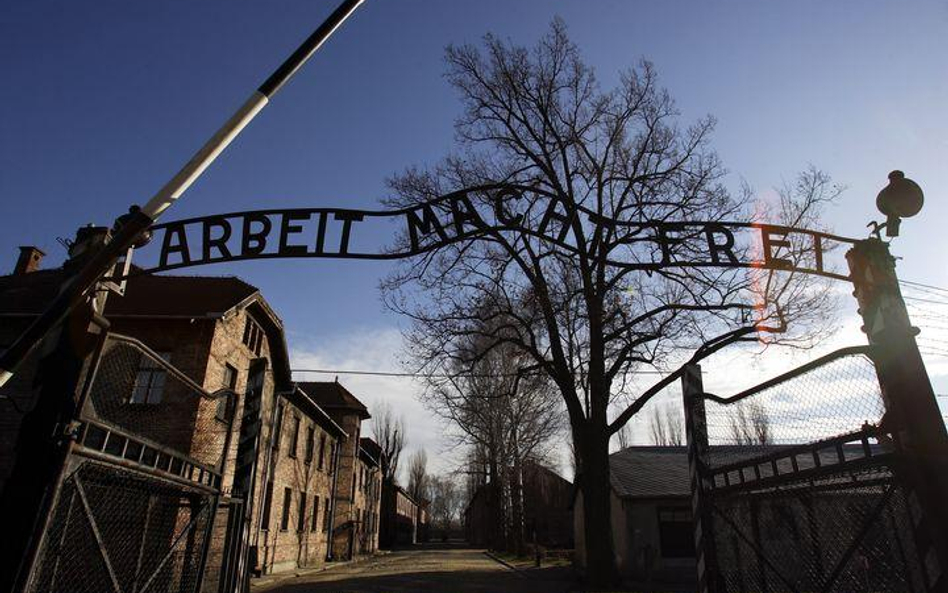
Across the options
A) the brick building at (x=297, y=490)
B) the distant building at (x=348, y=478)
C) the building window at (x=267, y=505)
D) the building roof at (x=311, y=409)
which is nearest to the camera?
the building window at (x=267, y=505)

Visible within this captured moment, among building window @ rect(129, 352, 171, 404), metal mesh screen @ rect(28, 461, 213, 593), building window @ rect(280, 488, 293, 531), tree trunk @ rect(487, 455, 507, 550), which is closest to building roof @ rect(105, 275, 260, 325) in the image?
building window @ rect(129, 352, 171, 404)

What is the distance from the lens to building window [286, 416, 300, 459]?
944 inches

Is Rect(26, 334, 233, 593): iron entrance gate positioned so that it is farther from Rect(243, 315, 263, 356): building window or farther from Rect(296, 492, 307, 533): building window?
Rect(296, 492, 307, 533): building window

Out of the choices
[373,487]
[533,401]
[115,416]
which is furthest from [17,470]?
[373,487]

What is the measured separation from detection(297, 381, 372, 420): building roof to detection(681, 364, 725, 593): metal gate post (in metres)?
32.6

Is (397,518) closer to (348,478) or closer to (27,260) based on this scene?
(348,478)

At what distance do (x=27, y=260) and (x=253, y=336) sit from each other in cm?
991

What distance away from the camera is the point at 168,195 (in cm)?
416

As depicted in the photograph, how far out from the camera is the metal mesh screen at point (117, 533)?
404cm

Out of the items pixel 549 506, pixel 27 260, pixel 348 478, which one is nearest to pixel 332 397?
pixel 348 478

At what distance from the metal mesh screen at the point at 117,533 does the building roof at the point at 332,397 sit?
A: 31.1 metres

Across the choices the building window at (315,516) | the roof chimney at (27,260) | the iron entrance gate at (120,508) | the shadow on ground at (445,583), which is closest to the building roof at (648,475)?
the shadow on ground at (445,583)

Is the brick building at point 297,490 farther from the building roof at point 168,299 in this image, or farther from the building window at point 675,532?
the building window at point 675,532

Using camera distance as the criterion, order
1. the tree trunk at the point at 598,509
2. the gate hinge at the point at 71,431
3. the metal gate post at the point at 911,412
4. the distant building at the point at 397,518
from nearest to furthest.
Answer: the gate hinge at the point at 71,431 < the metal gate post at the point at 911,412 < the tree trunk at the point at 598,509 < the distant building at the point at 397,518
